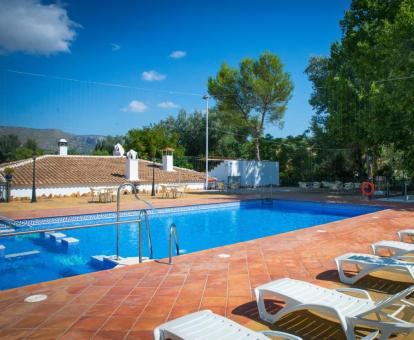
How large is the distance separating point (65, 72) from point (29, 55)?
2139 mm

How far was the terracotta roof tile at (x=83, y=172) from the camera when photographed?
18.4 metres

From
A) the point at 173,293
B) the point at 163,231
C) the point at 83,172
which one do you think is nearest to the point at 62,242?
the point at 163,231

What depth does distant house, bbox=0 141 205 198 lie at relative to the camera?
58.1 ft

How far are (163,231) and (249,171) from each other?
16642 mm

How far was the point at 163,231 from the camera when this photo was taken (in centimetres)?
1109

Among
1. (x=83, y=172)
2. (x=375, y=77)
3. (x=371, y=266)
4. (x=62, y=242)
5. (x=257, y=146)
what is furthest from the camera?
(x=257, y=146)

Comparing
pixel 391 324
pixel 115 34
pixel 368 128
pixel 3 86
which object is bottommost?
pixel 391 324

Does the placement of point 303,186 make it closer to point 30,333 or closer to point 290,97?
point 290,97

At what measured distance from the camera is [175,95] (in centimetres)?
2348

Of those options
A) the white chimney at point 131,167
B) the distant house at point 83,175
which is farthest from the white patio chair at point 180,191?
the white chimney at point 131,167

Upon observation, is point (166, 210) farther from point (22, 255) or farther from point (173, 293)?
point (173, 293)

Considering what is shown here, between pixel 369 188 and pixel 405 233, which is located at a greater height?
pixel 369 188

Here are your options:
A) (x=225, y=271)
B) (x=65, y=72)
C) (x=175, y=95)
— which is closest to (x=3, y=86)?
(x=65, y=72)

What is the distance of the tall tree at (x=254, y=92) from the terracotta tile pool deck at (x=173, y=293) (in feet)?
72.2
